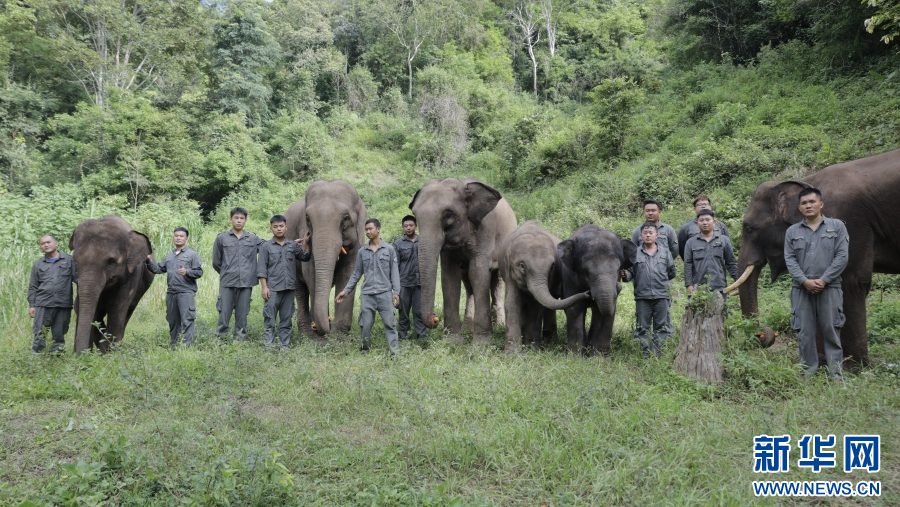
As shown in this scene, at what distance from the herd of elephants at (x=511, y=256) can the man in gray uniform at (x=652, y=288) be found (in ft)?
0.80

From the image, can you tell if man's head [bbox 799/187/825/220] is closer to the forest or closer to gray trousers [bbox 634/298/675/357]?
the forest

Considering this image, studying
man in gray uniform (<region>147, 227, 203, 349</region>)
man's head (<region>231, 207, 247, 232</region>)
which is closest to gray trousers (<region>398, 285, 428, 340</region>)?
man's head (<region>231, 207, 247, 232</region>)

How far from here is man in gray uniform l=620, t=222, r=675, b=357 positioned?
687 centimetres

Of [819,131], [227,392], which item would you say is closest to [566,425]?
[227,392]

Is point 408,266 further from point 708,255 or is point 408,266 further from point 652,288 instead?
point 708,255

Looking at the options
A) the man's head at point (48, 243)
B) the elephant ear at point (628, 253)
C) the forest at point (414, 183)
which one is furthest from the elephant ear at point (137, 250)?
the elephant ear at point (628, 253)

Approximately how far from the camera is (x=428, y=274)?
7816 millimetres

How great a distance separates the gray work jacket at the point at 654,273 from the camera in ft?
22.5

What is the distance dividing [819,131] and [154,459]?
1508 cm

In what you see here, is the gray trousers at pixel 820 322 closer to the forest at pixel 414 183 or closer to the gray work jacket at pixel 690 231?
the forest at pixel 414 183

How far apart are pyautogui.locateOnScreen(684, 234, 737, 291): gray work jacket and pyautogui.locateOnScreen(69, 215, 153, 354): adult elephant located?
7309mm

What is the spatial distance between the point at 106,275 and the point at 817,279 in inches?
333

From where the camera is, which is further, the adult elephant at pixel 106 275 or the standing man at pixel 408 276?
the standing man at pixel 408 276

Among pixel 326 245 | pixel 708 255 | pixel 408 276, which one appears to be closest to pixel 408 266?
pixel 408 276
